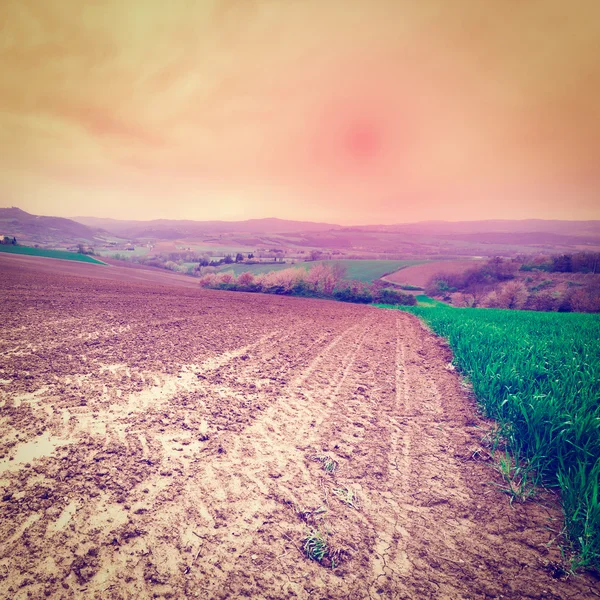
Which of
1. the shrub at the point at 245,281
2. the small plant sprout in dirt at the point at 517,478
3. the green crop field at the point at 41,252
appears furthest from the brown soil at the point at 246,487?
the green crop field at the point at 41,252

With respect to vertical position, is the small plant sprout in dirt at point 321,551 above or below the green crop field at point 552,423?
below

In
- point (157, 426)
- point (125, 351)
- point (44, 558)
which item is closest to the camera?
point (44, 558)

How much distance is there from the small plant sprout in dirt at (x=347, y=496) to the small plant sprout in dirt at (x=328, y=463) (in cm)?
31

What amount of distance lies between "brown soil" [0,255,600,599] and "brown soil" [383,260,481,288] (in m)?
41.6

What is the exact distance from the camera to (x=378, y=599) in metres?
2.34

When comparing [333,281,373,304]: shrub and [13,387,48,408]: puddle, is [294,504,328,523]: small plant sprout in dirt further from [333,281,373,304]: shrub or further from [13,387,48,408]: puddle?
[333,281,373,304]: shrub

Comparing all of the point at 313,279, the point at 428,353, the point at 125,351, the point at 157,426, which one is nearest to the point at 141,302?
the point at 125,351

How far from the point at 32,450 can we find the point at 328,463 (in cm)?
374

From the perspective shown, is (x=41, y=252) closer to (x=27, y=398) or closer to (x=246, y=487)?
(x=27, y=398)

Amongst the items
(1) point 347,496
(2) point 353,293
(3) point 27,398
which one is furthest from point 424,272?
(3) point 27,398

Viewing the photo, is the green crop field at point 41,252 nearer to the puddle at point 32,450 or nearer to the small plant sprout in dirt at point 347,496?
the puddle at point 32,450

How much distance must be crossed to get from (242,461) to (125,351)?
533cm

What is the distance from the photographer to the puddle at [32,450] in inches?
140

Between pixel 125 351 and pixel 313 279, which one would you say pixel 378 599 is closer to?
pixel 125 351
